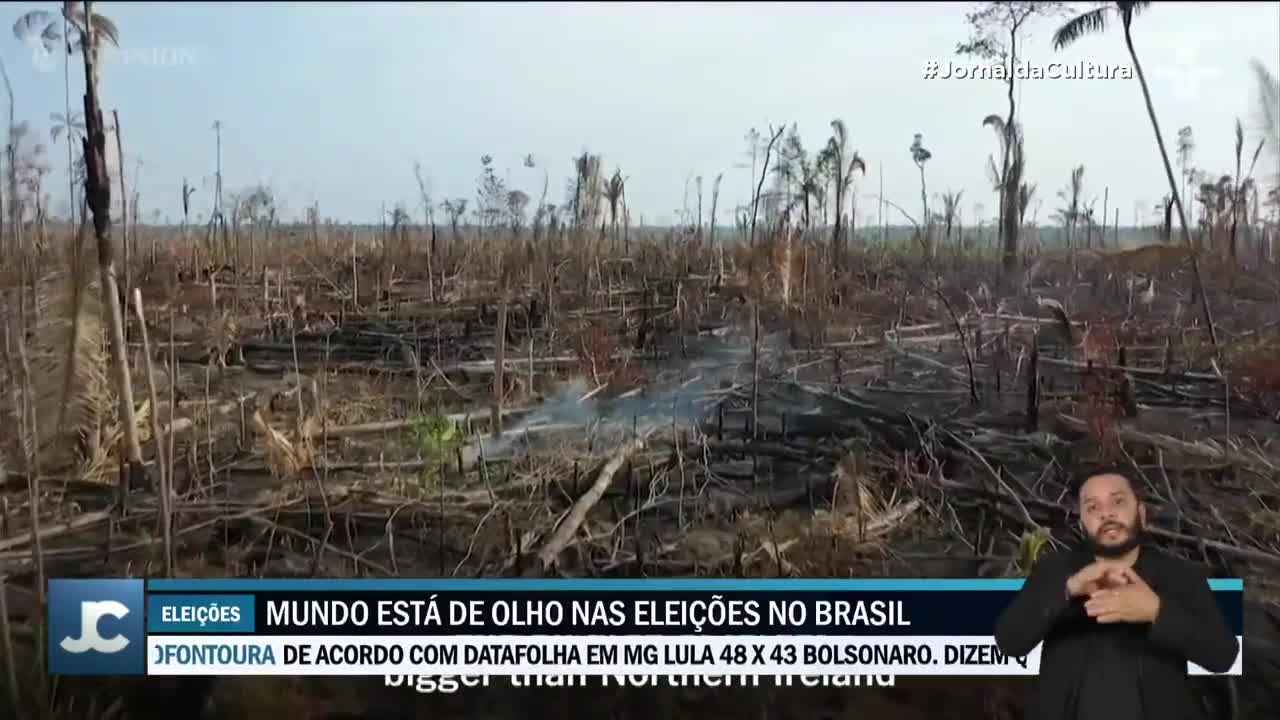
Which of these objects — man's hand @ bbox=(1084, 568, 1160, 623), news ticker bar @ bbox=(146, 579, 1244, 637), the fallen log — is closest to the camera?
man's hand @ bbox=(1084, 568, 1160, 623)

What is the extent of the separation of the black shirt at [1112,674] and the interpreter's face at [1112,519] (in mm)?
173

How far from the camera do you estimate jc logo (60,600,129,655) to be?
2.02 meters

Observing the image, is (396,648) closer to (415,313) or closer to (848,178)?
(415,313)

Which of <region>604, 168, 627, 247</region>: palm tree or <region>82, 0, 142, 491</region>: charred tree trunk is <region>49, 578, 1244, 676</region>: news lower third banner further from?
<region>604, 168, 627, 247</region>: palm tree

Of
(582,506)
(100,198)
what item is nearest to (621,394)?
(582,506)

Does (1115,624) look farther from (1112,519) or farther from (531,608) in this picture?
(531,608)

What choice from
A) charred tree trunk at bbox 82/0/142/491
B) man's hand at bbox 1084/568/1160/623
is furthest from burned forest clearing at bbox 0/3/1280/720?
man's hand at bbox 1084/568/1160/623

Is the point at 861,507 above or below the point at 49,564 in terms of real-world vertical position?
above

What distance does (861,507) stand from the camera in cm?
214

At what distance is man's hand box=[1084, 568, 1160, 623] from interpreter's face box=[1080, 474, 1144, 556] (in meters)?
0.07

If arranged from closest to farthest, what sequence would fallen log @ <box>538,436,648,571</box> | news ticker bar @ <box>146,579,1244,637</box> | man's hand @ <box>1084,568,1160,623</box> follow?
man's hand @ <box>1084,568,1160,623</box>, news ticker bar @ <box>146,579,1244,637</box>, fallen log @ <box>538,436,648,571</box>

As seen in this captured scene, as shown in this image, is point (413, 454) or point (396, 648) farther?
point (413, 454)

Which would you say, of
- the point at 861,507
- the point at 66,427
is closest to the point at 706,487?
the point at 861,507

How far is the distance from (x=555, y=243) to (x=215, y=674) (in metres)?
1.30
